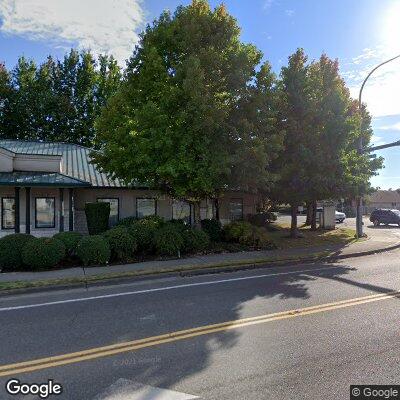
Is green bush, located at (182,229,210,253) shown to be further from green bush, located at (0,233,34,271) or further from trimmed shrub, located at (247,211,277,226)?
trimmed shrub, located at (247,211,277,226)

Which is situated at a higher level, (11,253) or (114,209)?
(114,209)

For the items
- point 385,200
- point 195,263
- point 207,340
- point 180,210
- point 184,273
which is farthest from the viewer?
point 385,200

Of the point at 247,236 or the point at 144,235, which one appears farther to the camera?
the point at 247,236

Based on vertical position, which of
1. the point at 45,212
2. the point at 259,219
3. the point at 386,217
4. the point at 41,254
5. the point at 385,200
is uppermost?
the point at 385,200

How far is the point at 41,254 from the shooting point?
1122cm

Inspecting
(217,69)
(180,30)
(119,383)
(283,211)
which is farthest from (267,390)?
(283,211)

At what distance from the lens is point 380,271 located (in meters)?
11.1

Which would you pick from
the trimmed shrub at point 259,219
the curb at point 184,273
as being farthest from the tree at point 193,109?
the trimmed shrub at point 259,219

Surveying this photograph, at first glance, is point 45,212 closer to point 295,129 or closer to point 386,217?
point 295,129

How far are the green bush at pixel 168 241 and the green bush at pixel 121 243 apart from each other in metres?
0.91

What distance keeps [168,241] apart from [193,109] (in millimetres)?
4776

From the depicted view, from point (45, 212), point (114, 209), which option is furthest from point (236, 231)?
point (45, 212)

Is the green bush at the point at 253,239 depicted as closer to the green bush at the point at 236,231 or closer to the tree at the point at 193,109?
the green bush at the point at 236,231

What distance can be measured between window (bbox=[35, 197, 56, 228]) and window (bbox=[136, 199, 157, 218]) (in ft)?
14.6
